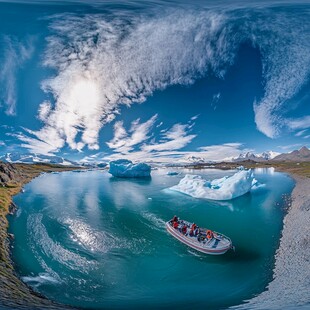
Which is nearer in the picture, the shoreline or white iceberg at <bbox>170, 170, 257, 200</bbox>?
the shoreline

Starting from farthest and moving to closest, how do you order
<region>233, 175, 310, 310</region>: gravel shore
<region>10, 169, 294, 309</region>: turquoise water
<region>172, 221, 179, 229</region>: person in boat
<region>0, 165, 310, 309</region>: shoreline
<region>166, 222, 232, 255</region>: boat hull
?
1. <region>172, 221, 179, 229</region>: person in boat
2. <region>166, 222, 232, 255</region>: boat hull
3. <region>10, 169, 294, 309</region>: turquoise water
4. <region>233, 175, 310, 310</region>: gravel shore
5. <region>0, 165, 310, 309</region>: shoreline

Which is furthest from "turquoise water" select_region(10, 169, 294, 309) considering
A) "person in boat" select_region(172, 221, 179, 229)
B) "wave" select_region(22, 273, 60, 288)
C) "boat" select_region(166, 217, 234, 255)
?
"person in boat" select_region(172, 221, 179, 229)

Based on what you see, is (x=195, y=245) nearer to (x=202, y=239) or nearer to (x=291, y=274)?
(x=202, y=239)

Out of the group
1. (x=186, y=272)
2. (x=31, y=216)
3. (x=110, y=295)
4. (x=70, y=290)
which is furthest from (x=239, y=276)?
(x=31, y=216)

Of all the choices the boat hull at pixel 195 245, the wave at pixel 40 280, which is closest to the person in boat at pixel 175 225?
the boat hull at pixel 195 245

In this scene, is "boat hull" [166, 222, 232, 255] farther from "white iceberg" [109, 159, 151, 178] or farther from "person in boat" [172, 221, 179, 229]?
"white iceberg" [109, 159, 151, 178]

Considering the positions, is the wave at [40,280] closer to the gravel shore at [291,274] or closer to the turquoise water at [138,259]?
the turquoise water at [138,259]

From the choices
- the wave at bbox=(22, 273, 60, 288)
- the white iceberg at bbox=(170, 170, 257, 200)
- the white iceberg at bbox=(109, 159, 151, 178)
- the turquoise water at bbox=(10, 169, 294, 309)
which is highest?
the white iceberg at bbox=(109, 159, 151, 178)

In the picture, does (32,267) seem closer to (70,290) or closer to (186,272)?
(70,290)

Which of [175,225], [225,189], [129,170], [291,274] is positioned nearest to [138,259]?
[175,225]
